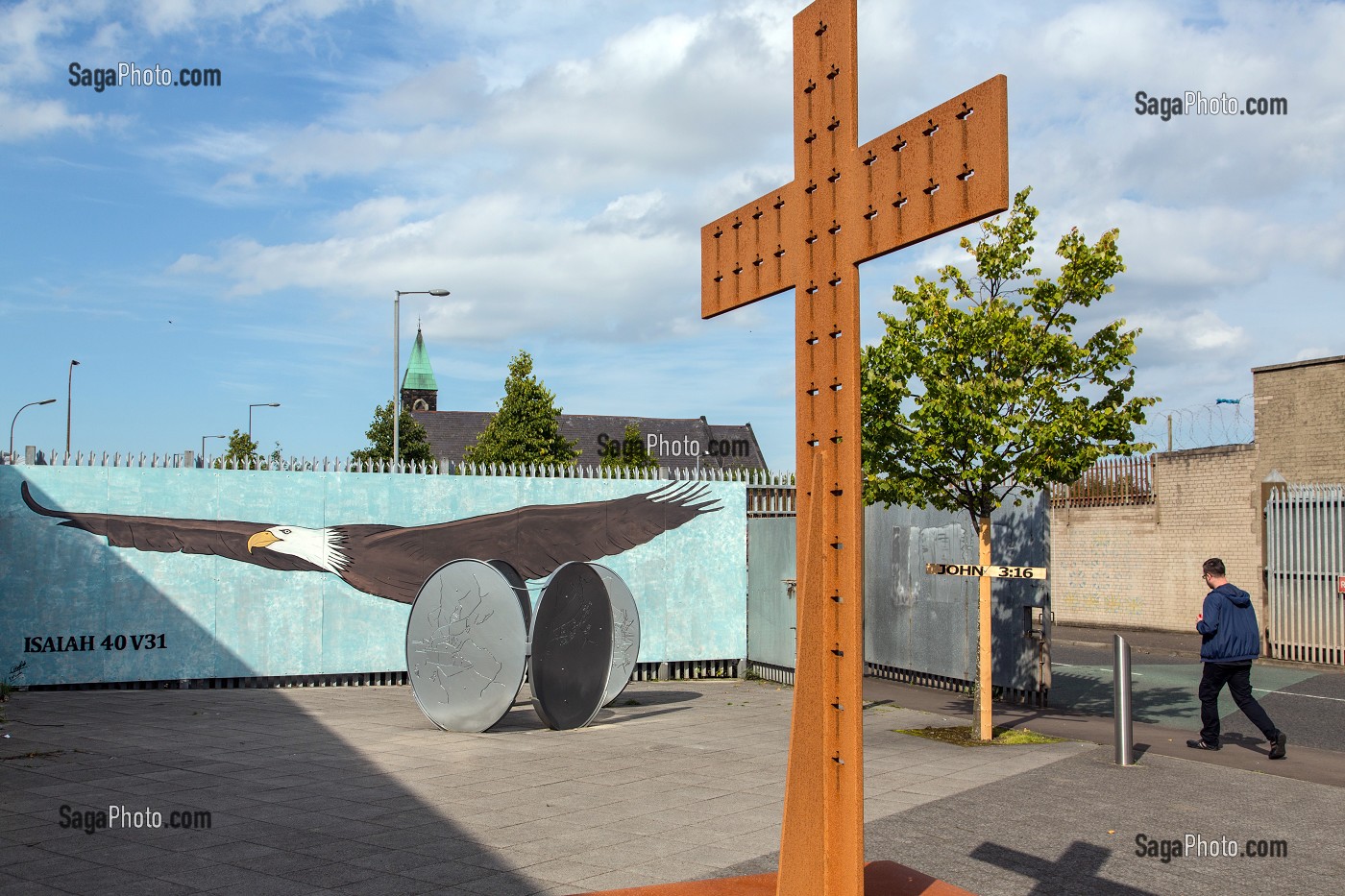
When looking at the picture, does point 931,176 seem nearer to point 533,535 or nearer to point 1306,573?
point 533,535

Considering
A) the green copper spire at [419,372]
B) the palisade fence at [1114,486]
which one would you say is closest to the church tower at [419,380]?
the green copper spire at [419,372]

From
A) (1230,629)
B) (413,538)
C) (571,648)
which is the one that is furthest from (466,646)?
(1230,629)

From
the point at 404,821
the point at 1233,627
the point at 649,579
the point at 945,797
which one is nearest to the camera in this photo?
the point at 404,821

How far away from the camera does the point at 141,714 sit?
12.0 metres

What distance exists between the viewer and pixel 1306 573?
1806cm

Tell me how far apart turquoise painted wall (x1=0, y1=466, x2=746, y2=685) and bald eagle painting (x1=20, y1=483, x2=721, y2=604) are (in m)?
0.10

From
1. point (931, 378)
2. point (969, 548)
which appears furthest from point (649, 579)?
point (931, 378)

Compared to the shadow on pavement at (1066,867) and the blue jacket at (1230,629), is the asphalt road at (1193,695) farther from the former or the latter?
the shadow on pavement at (1066,867)

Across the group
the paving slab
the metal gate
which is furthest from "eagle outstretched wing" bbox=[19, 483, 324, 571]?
the metal gate

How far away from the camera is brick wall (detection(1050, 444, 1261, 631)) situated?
856 inches

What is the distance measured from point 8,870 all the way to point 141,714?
20.4 feet

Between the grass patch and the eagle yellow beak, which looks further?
the eagle yellow beak

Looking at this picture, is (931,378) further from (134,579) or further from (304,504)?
(134,579)

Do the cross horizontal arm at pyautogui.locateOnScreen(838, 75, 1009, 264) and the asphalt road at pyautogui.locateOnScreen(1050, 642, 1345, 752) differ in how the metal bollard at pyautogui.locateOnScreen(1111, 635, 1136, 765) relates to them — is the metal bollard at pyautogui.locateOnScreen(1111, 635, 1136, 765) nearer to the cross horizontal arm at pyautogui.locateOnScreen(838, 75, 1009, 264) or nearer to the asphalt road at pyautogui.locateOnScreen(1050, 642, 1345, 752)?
the asphalt road at pyautogui.locateOnScreen(1050, 642, 1345, 752)
